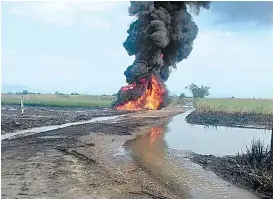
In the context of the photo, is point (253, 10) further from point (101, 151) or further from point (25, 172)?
point (101, 151)

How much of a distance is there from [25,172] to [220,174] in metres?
3.77

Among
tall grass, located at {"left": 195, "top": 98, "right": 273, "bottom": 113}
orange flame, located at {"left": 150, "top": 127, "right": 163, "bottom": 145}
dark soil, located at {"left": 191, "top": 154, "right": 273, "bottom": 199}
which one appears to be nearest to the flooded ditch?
dark soil, located at {"left": 191, "top": 154, "right": 273, "bottom": 199}

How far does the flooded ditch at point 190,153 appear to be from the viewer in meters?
5.60

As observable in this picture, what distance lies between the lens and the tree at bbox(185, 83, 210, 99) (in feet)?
11.6

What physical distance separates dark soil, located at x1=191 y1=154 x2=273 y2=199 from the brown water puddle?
0.52 feet

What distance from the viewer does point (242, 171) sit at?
20.5 ft

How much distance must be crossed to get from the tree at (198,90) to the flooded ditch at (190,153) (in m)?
2.01

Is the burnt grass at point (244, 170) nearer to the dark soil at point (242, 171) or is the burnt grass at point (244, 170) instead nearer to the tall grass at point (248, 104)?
the dark soil at point (242, 171)

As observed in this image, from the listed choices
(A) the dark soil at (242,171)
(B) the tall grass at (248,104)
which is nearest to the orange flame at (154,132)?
(A) the dark soil at (242,171)

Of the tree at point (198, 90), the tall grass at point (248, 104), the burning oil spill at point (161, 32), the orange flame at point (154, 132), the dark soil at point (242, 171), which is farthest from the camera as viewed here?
the orange flame at point (154, 132)

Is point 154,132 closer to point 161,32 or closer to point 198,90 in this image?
point 161,32

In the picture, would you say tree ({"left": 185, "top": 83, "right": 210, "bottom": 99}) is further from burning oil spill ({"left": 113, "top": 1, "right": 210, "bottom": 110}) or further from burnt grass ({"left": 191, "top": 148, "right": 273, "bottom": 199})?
burnt grass ({"left": 191, "top": 148, "right": 273, "bottom": 199})

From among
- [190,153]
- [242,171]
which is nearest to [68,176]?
[242,171]

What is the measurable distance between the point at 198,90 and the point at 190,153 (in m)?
4.17
